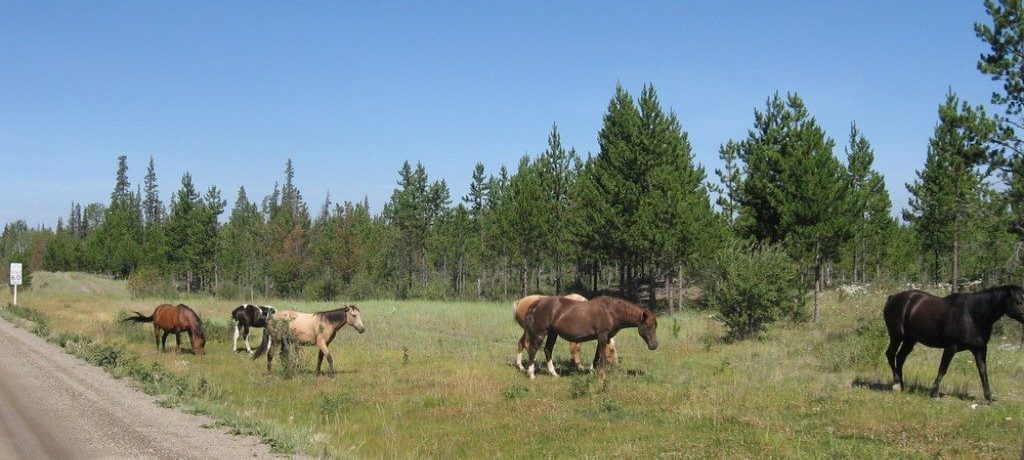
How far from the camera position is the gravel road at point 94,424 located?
9.05 m

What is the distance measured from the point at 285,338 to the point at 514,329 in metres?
15.6

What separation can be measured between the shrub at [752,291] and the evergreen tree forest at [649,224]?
1119 mm

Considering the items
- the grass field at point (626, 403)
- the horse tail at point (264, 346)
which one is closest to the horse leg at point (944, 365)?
the grass field at point (626, 403)

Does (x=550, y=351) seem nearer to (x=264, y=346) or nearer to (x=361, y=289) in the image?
(x=264, y=346)

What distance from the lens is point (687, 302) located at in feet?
172

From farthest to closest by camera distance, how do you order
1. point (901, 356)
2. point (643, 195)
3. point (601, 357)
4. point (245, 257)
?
point (245, 257), point (643, 195), point (601, 357), point (901, 356)

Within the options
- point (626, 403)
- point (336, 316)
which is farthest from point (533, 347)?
point (336, 316)

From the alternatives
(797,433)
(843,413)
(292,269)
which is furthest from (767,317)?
(292,269)

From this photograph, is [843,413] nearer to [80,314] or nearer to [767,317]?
[767,317]

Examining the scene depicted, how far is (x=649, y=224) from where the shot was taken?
39.8m

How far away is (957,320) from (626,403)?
6.33 meters

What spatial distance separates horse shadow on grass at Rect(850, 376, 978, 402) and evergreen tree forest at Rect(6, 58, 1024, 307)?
7.80 m

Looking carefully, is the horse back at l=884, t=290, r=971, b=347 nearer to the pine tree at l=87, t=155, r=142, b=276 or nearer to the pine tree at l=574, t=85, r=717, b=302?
the pine tree at l=574, t=85, r=717, b=302

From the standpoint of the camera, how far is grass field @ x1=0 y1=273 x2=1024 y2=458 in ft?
32.0
